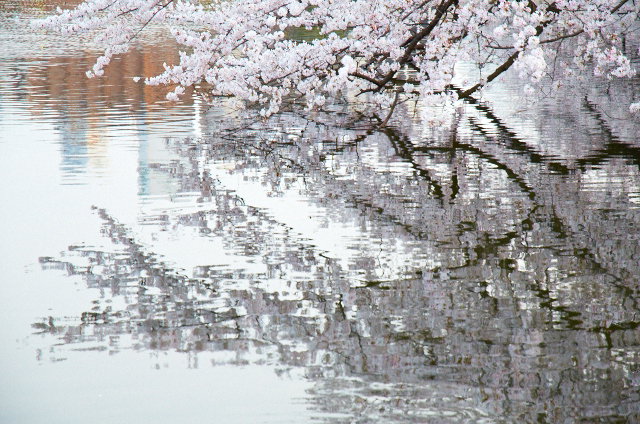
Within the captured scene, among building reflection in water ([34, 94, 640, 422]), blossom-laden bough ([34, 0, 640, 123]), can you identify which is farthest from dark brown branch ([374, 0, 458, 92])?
building reflection in water ([34, 94, 640, 422])

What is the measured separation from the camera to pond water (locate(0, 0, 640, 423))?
398 cm

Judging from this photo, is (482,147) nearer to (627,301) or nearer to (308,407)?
(627,301)

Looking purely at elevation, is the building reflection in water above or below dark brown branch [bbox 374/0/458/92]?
below

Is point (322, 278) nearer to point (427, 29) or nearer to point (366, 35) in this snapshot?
point (427, 29)

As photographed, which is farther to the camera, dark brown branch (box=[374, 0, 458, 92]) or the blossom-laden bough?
dark brown branch (box=[374, 0, 458, 92])

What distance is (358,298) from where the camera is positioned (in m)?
5.23

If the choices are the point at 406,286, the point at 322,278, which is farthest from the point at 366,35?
the point at 406,286

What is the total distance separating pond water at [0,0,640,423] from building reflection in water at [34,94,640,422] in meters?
0.02

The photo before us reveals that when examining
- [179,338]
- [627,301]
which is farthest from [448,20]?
[179,338]

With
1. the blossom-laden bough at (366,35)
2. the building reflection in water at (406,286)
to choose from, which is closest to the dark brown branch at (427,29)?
the blossom-laden bough at (366,35)

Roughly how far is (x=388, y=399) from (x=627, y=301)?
2.07m

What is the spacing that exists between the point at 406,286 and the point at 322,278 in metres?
0.63

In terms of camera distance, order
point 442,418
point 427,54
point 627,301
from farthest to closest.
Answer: point 427,54 < point 627,301 < point 442,418

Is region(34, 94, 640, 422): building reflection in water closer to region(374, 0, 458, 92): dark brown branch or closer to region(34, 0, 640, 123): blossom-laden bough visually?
region(34, 0, 640, 123): blossom-laden bough
